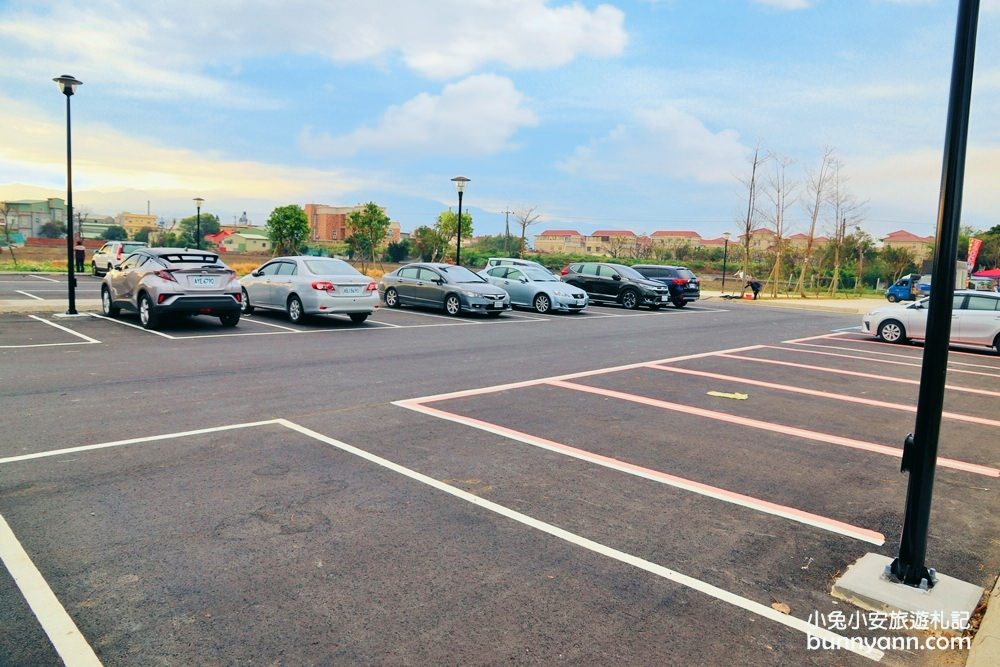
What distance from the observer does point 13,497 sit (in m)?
4.71

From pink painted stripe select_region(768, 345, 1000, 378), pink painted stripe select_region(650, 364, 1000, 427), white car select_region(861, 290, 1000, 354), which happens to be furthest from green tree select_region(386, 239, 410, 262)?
pink painted stripe select_region(650, 364, 1000, 427)

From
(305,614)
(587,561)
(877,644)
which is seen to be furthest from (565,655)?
Answer: (877,644)

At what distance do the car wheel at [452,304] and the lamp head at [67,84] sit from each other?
994 cm

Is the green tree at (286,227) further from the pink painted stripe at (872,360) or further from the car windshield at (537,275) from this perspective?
the pink painted stripe at (872,360)

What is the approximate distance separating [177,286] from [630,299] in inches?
674

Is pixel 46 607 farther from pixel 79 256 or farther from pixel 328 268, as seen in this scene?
pixel 79 256

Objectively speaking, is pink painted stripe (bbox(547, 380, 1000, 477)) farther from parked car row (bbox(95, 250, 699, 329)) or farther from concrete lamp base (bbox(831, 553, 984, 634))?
parked car row (bbox(95, 250, 699, 329))

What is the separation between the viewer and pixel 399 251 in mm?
64188

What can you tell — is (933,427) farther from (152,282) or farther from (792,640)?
(152,282)

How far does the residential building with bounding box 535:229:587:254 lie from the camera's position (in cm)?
14700

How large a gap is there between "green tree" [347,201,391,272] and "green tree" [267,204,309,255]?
4892 mm

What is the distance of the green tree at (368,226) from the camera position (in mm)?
45250

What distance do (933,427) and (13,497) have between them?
5884 mm

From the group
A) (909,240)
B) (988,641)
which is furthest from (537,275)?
(909,240)
